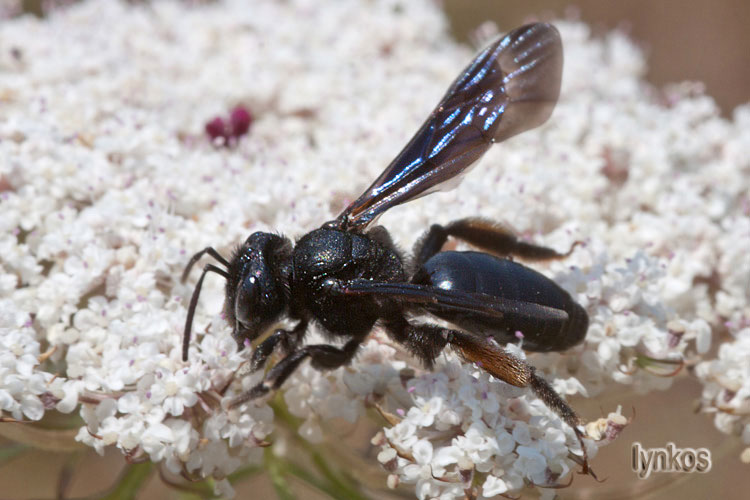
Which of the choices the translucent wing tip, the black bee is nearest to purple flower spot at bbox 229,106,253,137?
the black bee

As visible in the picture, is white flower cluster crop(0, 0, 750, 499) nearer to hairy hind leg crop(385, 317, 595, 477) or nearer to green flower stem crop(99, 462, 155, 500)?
hairy hind leg crop(385, 317, 595, 477)

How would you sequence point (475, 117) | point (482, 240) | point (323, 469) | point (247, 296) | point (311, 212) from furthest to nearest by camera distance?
point (311, 212) → point (323, 469) → point (482, 240) → point (475, 117) → point (247, 296)

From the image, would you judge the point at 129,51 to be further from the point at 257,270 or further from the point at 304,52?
the point at 257,270

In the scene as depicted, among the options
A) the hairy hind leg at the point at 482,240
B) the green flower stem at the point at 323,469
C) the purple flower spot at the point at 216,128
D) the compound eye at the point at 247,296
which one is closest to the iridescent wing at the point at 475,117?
the hairy hind leg at the point at 482,240

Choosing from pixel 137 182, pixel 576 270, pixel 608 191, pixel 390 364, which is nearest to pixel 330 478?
pixel 390 364

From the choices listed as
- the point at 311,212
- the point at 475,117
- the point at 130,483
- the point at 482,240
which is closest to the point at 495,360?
the point at 482,240

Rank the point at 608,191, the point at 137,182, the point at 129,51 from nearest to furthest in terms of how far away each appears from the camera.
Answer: the point at 137,182, the point at 608,191, the point at 129,51

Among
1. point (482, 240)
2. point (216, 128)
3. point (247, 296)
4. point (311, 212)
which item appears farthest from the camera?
point (216, 128)

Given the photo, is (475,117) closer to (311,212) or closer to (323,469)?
(311,212)

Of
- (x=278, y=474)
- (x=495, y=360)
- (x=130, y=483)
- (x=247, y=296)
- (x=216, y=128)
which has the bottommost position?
(x=130, y=483)
